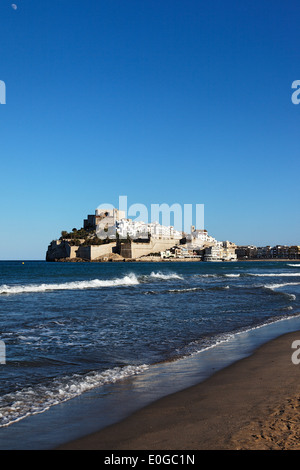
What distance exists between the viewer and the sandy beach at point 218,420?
2844mm

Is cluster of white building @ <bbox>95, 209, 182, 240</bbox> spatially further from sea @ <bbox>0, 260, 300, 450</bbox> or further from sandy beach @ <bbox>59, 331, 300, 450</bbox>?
sandy beach @ <bbox>59, 331, 300, 450</bbox>

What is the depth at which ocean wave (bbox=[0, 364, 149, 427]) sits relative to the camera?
12.5 ft

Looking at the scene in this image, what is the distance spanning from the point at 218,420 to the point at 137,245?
114028 millimetres

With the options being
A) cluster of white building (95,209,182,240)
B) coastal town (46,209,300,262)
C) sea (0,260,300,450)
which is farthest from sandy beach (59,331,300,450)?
cluster of white building (95,209,182,240)

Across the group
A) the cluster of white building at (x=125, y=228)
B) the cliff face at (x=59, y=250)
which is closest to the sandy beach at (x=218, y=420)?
the cliff face at (x=59, y=250)

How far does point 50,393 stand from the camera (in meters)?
4.40

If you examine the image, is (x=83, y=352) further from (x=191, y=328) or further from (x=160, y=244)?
(x=160, y=244)

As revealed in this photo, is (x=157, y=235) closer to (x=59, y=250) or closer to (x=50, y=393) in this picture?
(x=59, y=250)

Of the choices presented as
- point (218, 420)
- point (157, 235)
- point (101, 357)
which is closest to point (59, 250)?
point (157, 235)

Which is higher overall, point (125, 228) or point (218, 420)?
point (125, 228)

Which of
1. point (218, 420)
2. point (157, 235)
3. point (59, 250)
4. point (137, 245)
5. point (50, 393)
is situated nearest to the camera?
point (218, 420)

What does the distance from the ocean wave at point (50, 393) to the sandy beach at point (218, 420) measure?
0.98 metres
